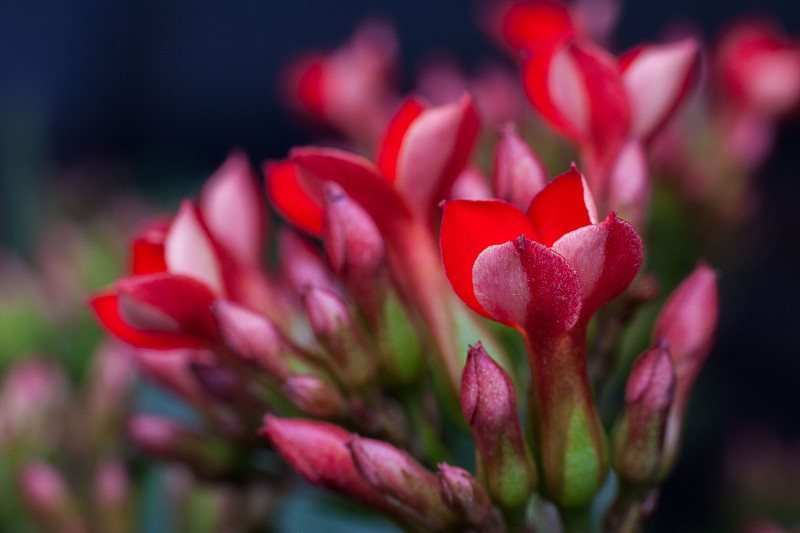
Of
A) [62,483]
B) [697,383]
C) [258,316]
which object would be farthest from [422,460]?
[697,383]

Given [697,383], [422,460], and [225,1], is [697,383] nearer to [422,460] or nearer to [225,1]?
[422,460]

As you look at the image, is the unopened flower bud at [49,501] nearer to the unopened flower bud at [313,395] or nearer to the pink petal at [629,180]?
the unopened flower bud at [313,395]

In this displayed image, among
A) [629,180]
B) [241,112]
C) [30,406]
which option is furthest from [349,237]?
[241,112]

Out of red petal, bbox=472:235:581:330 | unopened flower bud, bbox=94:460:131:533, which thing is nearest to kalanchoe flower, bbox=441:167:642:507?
red petal, bbox=472:235:581:330

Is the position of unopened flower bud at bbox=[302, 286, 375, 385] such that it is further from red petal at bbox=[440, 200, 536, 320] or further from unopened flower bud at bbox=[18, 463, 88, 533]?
unopened flower bud at bbox=[18, 463, 88, 533]

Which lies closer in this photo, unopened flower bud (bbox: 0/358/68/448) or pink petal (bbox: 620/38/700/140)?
pink petal (bbox: 620/38/700/140)

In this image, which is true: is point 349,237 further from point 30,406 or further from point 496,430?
point 30,406
